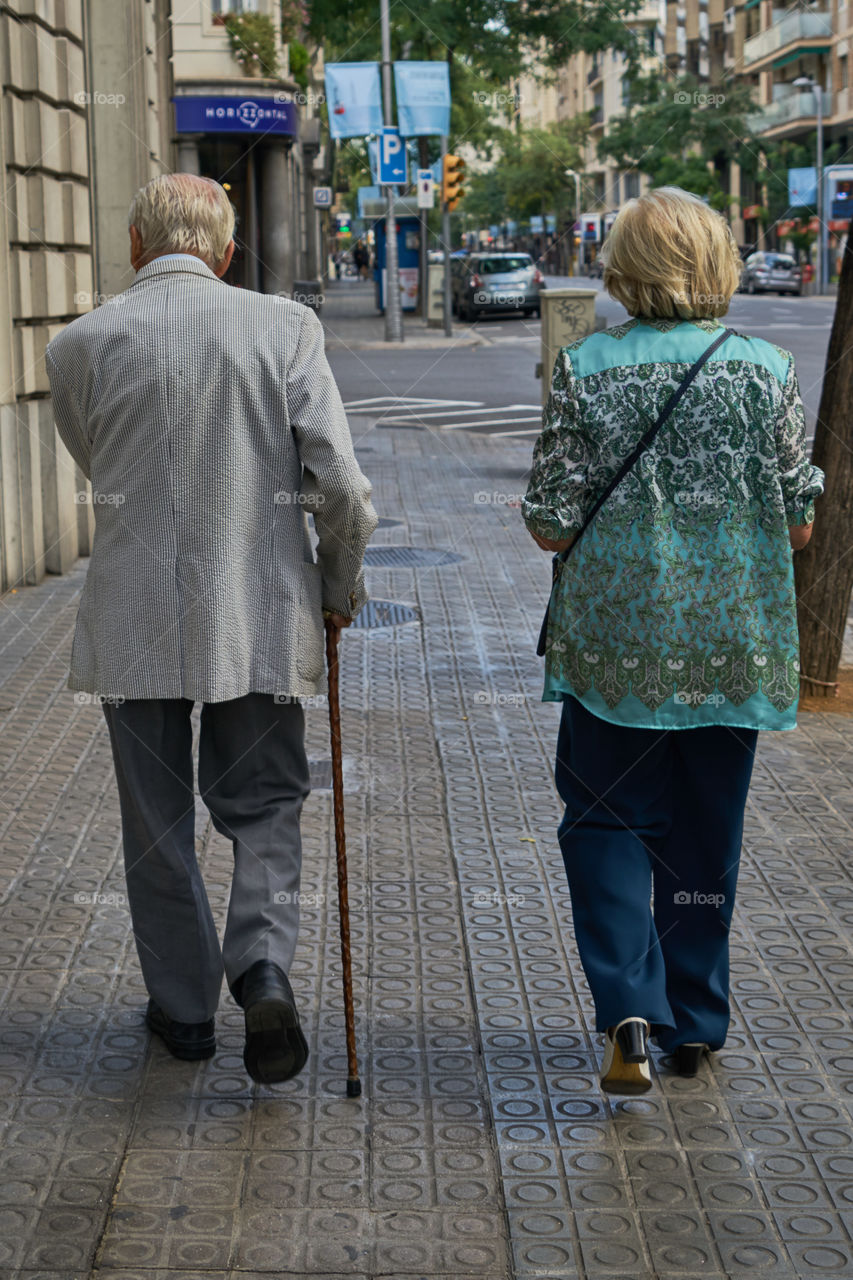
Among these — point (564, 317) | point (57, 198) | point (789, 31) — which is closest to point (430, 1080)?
point (57, 198)

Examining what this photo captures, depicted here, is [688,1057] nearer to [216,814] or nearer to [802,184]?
[216,814]

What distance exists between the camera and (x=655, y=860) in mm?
3549

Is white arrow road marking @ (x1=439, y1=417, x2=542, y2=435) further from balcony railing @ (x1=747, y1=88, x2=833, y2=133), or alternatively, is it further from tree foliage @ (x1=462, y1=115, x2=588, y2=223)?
tree foliage @ (x1=462, y1=115, x2=588, y2=223)

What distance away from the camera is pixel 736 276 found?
10.8 feet

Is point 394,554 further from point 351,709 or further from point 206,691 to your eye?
point 206,691

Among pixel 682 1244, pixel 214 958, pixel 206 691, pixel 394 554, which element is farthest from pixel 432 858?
pixel 394 554

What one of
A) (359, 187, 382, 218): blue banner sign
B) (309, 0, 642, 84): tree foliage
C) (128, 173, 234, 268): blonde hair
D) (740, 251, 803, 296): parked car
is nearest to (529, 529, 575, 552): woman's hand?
(128, 173, 234, 268): blonde hair
